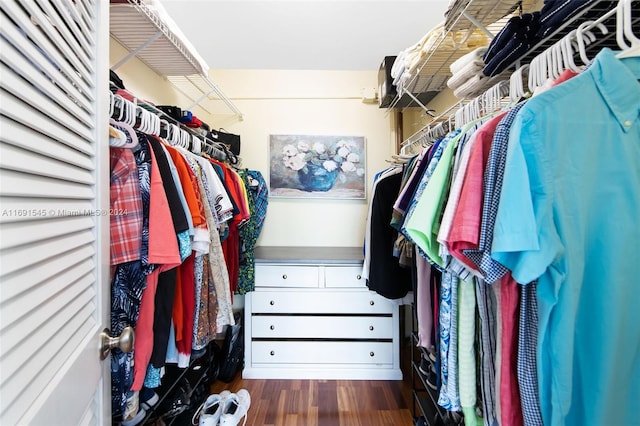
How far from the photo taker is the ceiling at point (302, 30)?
5.40 ft

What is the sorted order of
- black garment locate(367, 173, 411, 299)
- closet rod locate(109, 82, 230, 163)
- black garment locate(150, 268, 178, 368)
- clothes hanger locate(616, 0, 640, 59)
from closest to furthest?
clothes hanger locate(616, 0, 640, 59) → black garment locate(150, 268, 178, 368) → closet rod locate(109, 82, 230, 163) → black garment locate(367, 173, 411, 299)

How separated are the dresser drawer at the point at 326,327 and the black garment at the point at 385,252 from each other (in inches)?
17.6

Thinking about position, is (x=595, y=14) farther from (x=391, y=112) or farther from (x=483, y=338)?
(x=391, y=112)

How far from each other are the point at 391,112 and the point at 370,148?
0.37 m

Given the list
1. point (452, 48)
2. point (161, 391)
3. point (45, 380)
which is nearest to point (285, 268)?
point (161, 391)

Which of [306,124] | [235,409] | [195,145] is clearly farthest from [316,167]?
[235,409]

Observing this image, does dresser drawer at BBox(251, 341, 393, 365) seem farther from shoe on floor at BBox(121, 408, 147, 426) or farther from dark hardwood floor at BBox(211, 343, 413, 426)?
shoe on floor at BBox(121, 408, 147, 426)

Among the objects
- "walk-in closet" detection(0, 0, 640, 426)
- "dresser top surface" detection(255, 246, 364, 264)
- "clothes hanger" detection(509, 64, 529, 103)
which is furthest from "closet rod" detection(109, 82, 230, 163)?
"clothes hanger" detection(509, 64, 529, 103)

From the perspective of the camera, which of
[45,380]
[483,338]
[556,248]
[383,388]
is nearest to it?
[45,380]

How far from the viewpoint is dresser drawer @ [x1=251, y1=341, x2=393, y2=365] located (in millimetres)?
1793

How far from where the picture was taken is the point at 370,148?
234 cm

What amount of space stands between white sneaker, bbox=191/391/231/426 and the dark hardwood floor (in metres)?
0.17

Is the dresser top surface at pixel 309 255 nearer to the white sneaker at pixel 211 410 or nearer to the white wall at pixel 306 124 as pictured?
the white wall at pixel 306 124

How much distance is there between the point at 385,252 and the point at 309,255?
0.65 metres
